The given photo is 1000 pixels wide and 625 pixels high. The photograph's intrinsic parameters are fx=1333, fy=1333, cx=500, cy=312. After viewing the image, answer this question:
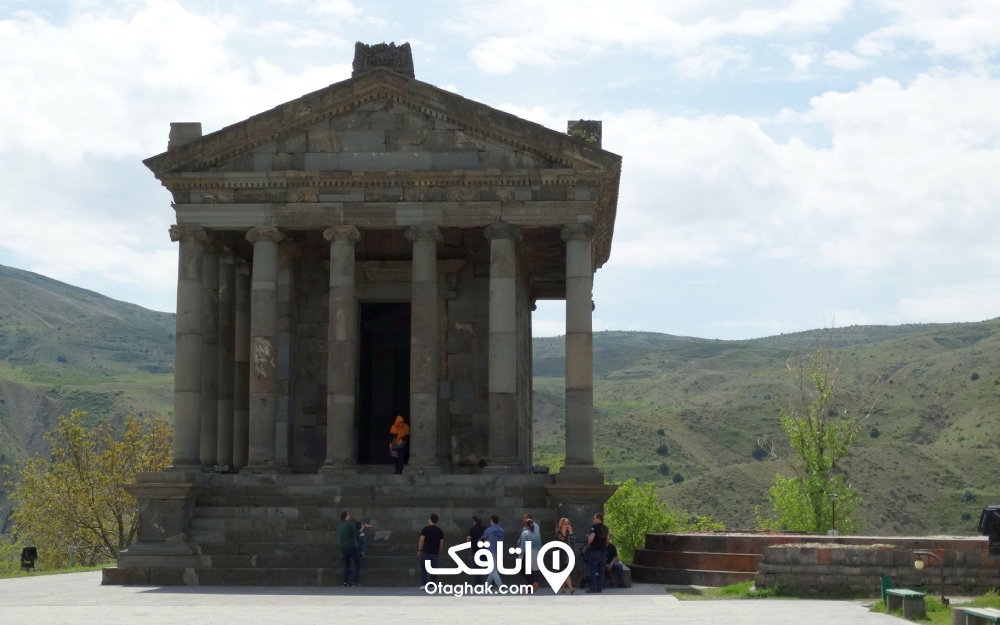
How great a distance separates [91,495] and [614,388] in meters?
123

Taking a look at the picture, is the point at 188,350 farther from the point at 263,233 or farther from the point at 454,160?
the point at 454,160

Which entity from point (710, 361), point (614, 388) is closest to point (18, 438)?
point (614, 388)

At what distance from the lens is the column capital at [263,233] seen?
31906mm

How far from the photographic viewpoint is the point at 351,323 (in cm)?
3158

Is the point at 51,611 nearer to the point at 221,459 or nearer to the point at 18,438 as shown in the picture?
the point at 221,459

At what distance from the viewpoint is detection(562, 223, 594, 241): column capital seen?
31.5 meters

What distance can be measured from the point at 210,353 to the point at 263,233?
4.40 meters

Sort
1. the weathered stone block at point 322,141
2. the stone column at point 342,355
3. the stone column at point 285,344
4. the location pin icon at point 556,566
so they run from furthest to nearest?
the stone column at point 285,344 → the weathered stone block at point 322,141 → the stone column at point 342,355 → the location pin icon at point 556,566

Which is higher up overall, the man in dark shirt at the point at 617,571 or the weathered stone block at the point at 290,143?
the weathered stone block at the point at 290,143

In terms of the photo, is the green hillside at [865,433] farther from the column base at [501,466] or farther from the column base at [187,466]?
the column base at [187,466]

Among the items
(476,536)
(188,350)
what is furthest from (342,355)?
(476,536)

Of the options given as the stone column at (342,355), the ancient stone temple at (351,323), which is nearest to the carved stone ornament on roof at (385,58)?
the ancient stone temple at (351,323)

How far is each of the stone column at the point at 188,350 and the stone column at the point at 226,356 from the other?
11.0 ft

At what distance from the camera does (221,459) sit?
3569 centimetres
